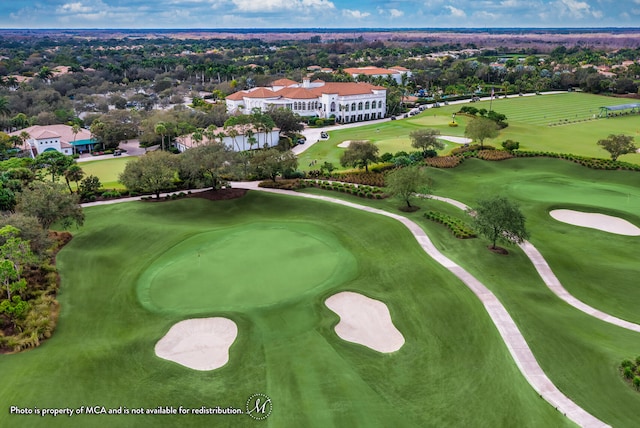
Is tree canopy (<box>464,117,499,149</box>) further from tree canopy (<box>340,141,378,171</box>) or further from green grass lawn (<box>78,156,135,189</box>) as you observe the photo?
green grass lawn (<box>78,156,135,189</box>)

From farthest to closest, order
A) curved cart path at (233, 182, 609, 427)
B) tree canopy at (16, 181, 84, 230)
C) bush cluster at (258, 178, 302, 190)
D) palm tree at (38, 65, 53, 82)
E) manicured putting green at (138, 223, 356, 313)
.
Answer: palm tree at (38, 65, 53, 82), bush cluster at (258, 178, 302, 190), tree canopy at (16, 181, 84, 230), manicured putting green at (138, 223, 356, 313), curved cart path at (233, 182, 609, 427)

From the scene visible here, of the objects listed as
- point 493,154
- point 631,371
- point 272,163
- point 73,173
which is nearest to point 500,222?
point 631,371

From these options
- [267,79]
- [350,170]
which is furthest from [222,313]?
[267,79]

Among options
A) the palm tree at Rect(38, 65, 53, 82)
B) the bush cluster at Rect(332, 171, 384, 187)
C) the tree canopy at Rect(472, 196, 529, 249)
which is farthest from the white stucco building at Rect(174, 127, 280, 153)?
the palm tree at Rect(38, 65, 53, 82)

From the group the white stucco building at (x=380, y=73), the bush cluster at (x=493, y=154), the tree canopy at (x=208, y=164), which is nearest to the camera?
the tree canopy at (x=208, y=164)

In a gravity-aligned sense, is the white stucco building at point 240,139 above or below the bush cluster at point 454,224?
above

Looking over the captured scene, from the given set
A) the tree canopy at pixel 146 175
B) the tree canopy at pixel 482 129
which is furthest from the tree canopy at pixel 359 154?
the tree canopy at pixel 146 175

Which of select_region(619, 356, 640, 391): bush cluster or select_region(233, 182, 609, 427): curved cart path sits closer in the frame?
select_region(233, 182, 609, 427): curved cart path

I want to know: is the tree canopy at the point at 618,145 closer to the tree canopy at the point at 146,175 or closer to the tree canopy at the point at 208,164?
the tree canopy at the point at 208,164
